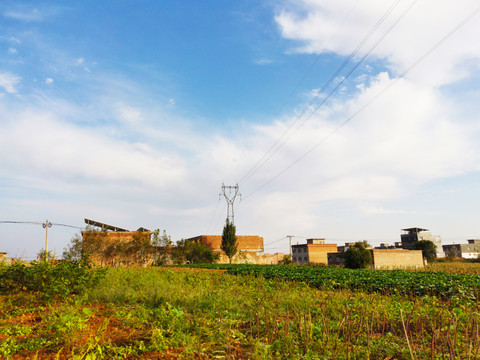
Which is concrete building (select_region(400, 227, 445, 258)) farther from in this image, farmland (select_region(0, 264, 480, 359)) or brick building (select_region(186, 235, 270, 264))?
farmland (select_region(0, 264, 480, 359))

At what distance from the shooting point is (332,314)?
7.07 meters

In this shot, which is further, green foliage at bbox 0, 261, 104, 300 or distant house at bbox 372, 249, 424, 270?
distant house at bbox 372, 249, 424, 270

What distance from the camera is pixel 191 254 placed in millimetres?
45375

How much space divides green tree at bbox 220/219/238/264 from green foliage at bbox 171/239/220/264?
368cm

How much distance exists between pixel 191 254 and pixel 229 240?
644cm

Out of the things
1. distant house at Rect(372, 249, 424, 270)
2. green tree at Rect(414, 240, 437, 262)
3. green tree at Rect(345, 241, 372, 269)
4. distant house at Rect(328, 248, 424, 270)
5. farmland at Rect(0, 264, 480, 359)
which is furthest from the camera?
green tree at Rect(414, 240, 437, 262)

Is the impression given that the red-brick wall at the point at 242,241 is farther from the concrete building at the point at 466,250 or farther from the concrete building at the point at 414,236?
the concrete building at the point at 466,250

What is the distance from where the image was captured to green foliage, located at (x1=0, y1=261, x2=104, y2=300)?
292 inches

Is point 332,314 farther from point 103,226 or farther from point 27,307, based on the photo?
point 103,226

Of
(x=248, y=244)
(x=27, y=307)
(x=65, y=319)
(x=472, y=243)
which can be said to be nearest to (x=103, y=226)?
(x=248, y=244)

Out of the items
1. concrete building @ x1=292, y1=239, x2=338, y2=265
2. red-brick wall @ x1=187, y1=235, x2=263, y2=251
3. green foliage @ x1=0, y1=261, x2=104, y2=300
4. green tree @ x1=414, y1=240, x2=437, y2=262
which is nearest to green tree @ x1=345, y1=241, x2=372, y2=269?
green tree @ x1=414, y1=240, x2=437, y2=262

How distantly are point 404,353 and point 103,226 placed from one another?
142 ft

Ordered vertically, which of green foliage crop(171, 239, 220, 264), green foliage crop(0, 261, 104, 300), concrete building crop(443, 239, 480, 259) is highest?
green foliage crop(0, 261, 104, 300)

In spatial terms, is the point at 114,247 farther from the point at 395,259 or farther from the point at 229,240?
the point at 395,259
